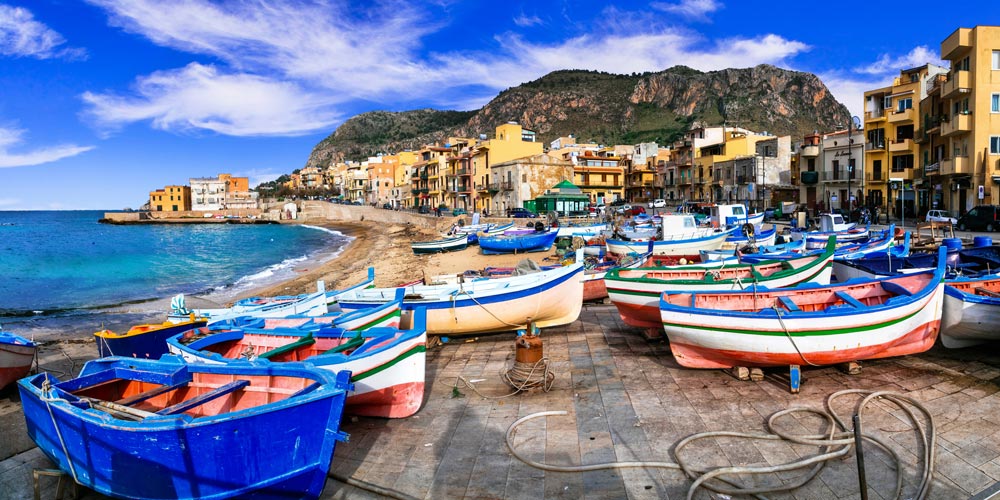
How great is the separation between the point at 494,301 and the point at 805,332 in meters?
5.38

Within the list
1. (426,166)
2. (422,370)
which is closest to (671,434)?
(422,370)

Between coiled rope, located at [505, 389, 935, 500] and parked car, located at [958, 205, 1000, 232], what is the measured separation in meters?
26.4

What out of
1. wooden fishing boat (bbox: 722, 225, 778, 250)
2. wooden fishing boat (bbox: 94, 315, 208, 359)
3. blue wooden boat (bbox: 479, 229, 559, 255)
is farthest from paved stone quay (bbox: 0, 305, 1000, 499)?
blue wooden boat (bbox: 479, 229, 559, 255)

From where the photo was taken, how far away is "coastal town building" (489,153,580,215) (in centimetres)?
5522

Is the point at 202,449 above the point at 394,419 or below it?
above

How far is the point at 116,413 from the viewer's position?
5473 mm

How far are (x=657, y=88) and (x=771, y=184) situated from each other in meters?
94.9

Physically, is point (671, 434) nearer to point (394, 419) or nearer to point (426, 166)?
point (394, 419)

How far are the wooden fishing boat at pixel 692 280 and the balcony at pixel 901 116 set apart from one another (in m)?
38.5

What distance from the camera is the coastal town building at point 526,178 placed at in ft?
181

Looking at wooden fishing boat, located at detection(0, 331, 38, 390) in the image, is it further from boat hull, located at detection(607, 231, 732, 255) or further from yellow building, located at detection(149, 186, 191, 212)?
yellow building, located at detection(149, 186, 191, 212)

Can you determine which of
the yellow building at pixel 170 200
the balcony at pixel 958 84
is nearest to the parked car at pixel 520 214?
the balcony at pixel 958 84

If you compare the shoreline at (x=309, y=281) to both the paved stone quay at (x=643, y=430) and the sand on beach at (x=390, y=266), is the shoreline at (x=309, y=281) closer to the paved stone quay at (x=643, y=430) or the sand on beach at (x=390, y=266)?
the sand on beach at (x=390, y=266)

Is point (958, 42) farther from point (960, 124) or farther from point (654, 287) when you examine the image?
point (654, 287)
